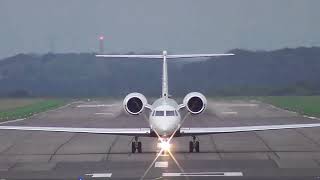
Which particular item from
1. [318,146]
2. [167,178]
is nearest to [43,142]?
[318,146]

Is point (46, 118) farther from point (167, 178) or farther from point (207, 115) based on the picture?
point (167, 178)

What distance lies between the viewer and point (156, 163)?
2738cm

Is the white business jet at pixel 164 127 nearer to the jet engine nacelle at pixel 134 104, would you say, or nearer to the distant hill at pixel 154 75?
the jet engine nacelle at pixel 134 104

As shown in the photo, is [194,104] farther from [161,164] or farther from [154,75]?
[154,75]

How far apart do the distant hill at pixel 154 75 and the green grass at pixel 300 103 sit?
217cm

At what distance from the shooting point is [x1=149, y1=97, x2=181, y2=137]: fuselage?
98.1ft

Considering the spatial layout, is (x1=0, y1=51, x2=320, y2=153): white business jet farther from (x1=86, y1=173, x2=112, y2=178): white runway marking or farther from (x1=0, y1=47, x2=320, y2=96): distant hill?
(x1=0, y1=47, x2=320, y2=96): distant hill

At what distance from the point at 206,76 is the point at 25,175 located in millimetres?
41166

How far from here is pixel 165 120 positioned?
29984 mm

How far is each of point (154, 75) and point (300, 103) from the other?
20.0 meters

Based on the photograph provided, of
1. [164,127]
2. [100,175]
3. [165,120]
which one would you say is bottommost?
[100,175]

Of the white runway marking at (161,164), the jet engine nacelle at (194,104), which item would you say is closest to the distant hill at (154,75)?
the jet engine nacelle at (194,104)

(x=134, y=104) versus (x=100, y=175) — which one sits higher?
(x=134, y=104)

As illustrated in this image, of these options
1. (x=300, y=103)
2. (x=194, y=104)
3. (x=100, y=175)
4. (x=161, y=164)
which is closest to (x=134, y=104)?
(x=194, y=104)
